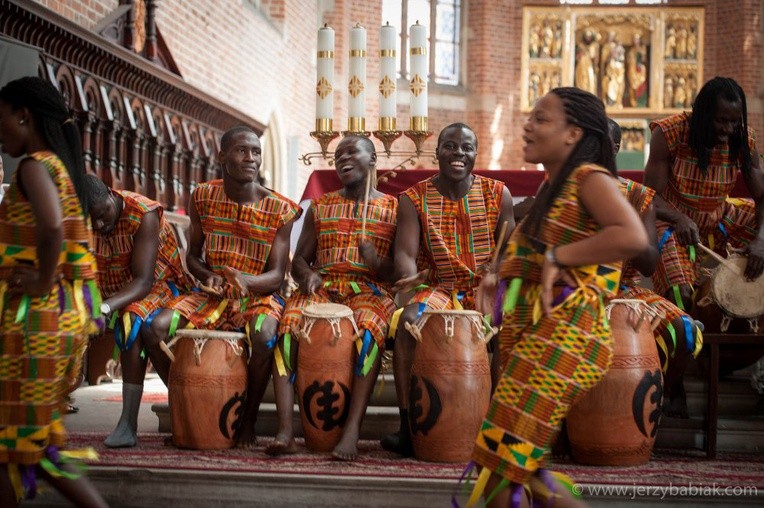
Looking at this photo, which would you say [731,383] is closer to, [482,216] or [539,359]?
[482,216]

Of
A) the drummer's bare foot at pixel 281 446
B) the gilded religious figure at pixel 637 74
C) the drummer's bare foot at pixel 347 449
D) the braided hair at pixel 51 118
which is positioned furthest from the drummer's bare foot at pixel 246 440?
the gilded religious figure at pixel 637 74

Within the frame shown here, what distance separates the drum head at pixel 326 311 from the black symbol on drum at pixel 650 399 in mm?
1248

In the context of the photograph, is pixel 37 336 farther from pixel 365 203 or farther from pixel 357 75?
pixel 357 75

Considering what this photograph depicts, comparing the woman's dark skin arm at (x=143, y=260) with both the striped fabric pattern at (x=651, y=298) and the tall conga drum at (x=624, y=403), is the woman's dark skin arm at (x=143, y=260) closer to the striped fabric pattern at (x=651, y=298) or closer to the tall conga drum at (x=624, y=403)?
the tall conga drum at (x=624, y=403)

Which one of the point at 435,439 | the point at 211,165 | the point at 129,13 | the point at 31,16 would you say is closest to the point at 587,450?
the point at 435,439

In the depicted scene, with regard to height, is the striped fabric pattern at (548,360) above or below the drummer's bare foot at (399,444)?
above

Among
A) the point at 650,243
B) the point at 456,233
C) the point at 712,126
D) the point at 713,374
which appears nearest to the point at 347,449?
the point at 456,233

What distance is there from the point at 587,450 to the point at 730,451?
2.90ft

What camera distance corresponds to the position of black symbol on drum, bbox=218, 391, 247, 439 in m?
4.53

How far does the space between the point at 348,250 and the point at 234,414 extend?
0.91 metres

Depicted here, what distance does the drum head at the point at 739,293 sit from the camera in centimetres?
476

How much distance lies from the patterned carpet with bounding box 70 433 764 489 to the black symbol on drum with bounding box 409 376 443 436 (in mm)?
148

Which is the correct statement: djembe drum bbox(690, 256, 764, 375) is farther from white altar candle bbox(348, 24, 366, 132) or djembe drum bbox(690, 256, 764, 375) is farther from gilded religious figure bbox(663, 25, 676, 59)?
gilded religious figure bbox(663, 25, 676, 59)

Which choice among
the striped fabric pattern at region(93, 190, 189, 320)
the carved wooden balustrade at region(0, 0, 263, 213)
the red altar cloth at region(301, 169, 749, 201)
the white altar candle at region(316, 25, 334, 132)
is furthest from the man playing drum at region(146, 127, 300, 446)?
the carved wooden balustrade at region(0, 0, 263, 213)
